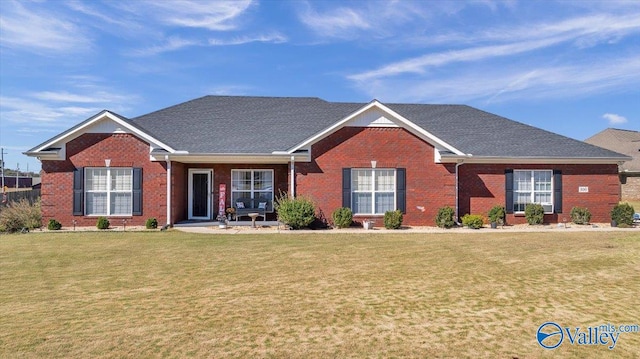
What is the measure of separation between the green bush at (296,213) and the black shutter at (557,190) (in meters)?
11.7

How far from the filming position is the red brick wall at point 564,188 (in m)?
18.1

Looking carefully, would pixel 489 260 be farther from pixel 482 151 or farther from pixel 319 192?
pixel 482 151

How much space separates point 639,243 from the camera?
11.2 meters

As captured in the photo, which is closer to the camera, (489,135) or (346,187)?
(346,187)

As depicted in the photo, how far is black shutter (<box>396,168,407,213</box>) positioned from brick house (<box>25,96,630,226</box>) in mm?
45

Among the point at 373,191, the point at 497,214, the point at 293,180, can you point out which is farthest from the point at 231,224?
the point at 497,214

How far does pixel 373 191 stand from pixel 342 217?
1953mm

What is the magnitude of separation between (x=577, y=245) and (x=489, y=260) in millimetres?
4028

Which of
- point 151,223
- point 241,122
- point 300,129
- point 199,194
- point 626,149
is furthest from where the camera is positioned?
point 626,149

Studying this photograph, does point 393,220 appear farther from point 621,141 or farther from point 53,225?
point 621,141

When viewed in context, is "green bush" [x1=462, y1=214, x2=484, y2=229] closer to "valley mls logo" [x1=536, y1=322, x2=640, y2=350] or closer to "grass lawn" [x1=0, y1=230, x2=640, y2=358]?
"grass lawn" [x1=0, y1=230, x2=640, y2=358]

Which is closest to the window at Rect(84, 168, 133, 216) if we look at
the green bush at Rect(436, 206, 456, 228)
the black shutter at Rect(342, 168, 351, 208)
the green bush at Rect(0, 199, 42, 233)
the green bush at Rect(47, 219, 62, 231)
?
the green bush at Rect(47, 219, 62, 231)

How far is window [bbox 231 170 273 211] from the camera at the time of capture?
18.6 metres

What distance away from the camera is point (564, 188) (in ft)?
60.0
